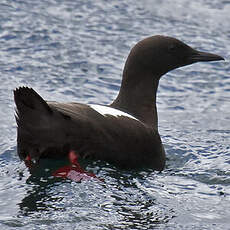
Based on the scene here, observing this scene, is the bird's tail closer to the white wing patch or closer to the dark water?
the dark water

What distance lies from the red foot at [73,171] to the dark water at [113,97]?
7 cm

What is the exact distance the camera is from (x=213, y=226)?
5.21 m

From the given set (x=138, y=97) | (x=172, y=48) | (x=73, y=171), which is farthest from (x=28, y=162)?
(x=172, y=48)


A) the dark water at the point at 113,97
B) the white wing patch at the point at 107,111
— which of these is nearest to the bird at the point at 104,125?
the white wing patch at the point at 107,111

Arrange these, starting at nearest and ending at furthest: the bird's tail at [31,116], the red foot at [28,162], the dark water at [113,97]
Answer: the dark water at [113,97]
the bird's tail at [31,116]
the red foot at [28,162]

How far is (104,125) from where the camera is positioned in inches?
230

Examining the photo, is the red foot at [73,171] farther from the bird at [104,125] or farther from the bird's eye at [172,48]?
the bird's eye at [172,48]

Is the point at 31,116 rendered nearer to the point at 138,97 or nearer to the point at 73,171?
the point at 73,171

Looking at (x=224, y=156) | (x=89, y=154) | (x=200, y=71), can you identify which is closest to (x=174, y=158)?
→ (x=224, y=156)

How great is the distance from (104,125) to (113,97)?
309cm

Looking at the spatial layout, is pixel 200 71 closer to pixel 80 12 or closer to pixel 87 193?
pixel 80 12

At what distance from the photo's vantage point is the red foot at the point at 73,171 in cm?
571

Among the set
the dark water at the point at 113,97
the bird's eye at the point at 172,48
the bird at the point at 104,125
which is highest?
the bird's eye at the point at 172,48

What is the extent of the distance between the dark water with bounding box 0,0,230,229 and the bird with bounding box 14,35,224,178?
0.53 feet
